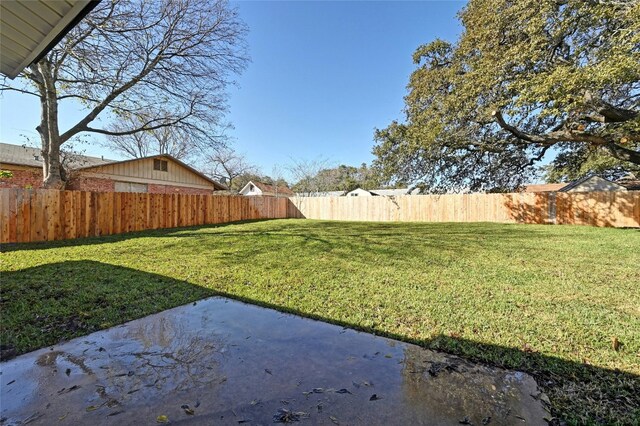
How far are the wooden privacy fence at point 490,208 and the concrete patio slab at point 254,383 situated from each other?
546 inches

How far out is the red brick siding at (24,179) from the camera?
11822mm

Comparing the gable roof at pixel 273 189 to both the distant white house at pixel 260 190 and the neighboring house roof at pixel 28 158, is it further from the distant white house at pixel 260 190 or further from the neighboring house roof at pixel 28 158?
the neighboring house roof at pixel 28 158

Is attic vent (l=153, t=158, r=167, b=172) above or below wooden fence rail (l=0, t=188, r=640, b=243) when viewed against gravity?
above

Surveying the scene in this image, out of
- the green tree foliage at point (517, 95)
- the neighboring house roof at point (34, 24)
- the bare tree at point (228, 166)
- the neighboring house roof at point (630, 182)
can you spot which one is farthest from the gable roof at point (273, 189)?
the neighboring house roof at point (630, 182)

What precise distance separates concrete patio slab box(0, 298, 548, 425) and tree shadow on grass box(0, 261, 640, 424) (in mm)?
134

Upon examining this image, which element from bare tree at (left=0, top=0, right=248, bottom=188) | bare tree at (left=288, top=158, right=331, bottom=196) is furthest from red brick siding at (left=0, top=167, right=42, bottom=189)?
bare tree at (left=288, top=158, right=331, bottom=196)

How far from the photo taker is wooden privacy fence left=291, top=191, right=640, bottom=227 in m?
11.6

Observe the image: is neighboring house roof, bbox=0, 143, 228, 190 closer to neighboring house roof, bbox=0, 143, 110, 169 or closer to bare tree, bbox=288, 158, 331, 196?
neighboring house roof, bbox=0, 143, 110, 169

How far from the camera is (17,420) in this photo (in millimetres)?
1381

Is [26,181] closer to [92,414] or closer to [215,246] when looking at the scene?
[215,246]

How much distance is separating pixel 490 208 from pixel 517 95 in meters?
6.81

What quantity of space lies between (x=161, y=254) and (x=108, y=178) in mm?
10169

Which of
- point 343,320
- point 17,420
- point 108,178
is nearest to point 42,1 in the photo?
point 17,420

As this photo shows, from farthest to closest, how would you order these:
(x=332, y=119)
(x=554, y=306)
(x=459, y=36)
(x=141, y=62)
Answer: (x=332, y=119), (x=459, y=36), (x=141, y=62), (x=554, y=306)
